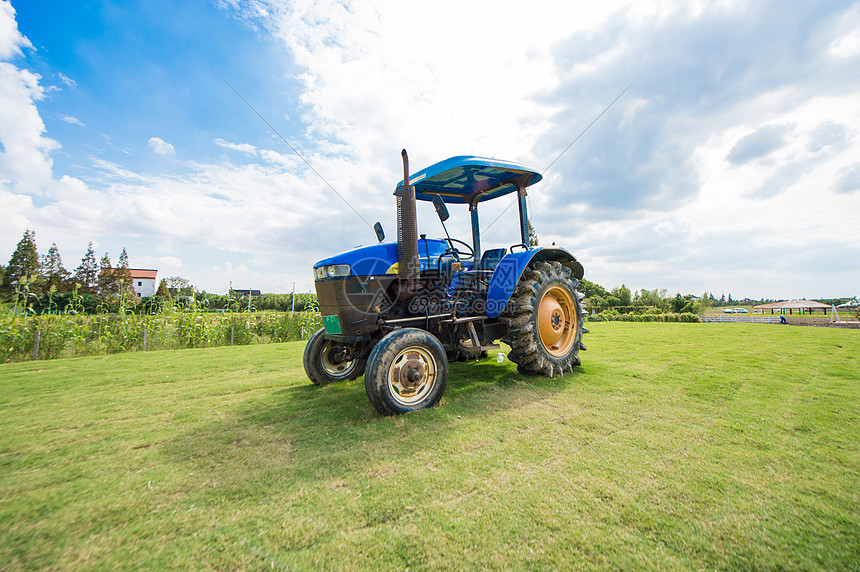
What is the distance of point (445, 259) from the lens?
4.30 m

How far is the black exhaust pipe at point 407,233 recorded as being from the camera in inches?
137

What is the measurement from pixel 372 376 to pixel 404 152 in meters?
2.04

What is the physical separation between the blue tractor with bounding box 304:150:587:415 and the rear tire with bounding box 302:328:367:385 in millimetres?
Result: 12

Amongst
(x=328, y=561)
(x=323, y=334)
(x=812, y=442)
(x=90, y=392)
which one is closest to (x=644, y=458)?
(x=812, y=442)

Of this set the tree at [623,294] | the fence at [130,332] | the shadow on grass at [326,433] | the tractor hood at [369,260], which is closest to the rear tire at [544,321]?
the shadow on grass at [326,433]

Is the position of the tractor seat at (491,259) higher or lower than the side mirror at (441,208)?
lower

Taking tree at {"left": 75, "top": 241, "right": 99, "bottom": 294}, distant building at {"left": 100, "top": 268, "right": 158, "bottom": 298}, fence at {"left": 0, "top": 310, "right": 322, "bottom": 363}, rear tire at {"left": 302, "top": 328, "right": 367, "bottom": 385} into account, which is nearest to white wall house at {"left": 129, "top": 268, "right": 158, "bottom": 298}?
distant building at {"left": 100, "top": 268, "right": 158, "bottom": 298}

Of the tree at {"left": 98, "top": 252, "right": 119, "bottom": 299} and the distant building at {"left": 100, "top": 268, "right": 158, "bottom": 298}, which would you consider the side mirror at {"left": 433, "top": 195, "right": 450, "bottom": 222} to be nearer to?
the tree at {"left": 98, "top": 252, "right": 119, "bottom": 299}

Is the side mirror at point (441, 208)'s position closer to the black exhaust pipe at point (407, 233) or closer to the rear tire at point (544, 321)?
the black exhaust pipe at point (407, 233)

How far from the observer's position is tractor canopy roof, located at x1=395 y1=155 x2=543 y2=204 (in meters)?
4.05

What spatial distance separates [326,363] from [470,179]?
2903mm

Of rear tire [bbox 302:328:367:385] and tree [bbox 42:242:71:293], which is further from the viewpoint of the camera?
tree [bbox 42:242:71:293]

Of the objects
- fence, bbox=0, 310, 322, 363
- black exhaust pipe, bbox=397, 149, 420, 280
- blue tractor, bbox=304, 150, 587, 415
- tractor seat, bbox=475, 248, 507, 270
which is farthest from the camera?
fence, bbox=0, 310, 322, 363

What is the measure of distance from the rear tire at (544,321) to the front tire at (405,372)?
49.2 inches
